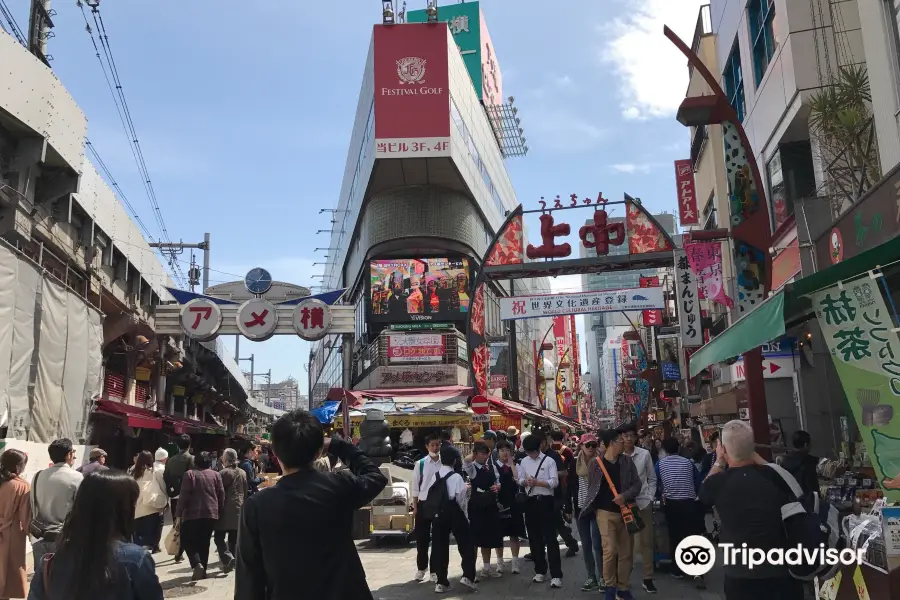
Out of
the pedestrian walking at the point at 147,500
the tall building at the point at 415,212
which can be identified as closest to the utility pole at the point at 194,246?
the tall building at the point at 415,212

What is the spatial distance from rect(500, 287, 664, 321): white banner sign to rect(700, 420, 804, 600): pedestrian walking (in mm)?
14584

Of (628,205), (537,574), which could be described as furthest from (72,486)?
(628,205)

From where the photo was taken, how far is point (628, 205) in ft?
65.1

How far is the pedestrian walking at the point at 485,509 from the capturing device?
8914 mm

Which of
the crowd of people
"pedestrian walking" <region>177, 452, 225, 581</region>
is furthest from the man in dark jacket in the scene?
"pedestrian walking" <region>177, 452, 225, 581</region>

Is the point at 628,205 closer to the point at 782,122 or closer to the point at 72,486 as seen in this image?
the point at 782,122

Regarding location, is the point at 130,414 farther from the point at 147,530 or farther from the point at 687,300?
the point at 687,300

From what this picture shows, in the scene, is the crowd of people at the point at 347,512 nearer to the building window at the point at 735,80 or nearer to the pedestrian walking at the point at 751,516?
the pedestrian walking at the point at 751,516

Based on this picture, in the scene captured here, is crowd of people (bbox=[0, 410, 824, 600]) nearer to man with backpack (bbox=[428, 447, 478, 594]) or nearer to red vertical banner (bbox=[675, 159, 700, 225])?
man with backpack (bbox=[428, 447, 478, 594])

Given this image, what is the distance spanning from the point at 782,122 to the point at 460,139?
81.7 ft

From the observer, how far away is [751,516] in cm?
403

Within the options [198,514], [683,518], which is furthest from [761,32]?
[198,514]

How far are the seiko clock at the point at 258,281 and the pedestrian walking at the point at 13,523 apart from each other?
1673 cm

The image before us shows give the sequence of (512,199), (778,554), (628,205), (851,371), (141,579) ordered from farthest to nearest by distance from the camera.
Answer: (512,199) < (628,205) < (851,371) < (778,554) < (141,579)
